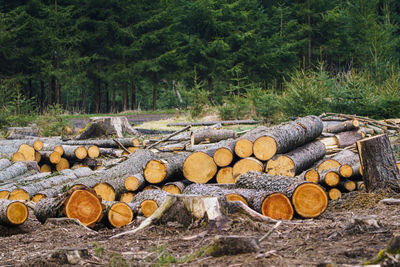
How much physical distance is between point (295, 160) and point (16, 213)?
167 inches

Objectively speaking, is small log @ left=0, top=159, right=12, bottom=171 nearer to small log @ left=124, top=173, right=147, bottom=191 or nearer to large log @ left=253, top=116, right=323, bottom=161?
small log @ left=124, top=173, right=147, bottom=191

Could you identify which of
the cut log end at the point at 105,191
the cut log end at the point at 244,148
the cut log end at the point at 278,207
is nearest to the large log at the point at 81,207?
the cut log end at the point at 105,191

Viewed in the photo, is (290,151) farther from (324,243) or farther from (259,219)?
(324,243)

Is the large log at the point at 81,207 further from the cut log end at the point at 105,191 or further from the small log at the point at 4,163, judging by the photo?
the small log at the point at 4,163

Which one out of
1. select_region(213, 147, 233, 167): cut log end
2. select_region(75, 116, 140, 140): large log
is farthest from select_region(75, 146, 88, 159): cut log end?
select_region(213, 147, 233, 167): cut log end

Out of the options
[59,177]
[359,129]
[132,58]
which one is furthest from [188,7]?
[59,177]

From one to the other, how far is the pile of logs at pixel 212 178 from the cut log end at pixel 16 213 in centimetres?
2

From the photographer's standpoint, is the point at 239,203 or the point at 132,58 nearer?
the point at 239,203

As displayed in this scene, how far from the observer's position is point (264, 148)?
6594 mm

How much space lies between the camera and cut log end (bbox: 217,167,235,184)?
6.47 m

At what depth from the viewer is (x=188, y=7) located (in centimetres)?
3312

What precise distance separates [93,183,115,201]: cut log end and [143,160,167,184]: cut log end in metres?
0.58

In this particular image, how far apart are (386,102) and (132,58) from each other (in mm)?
21745

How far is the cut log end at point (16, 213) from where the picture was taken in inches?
183
